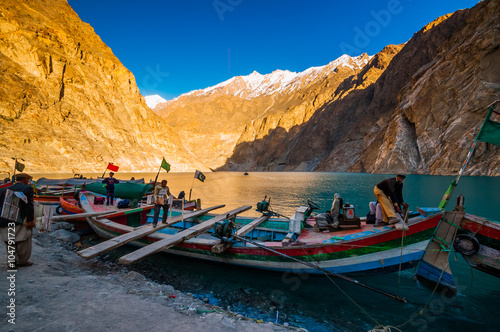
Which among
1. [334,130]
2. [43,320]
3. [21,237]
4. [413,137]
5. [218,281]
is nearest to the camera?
[43,320]

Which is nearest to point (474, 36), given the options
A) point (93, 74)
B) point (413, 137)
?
point (413, 137)

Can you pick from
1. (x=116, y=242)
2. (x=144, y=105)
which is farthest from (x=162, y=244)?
(x=144, y=105)

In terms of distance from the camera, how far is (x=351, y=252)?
21.0ft

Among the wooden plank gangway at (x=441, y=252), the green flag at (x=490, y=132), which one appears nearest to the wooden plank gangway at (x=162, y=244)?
the wooden plank gangway at (x=441, y=252)

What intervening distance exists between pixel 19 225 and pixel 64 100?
3129 inches

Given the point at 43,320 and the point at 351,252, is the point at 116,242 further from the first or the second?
the point at 351,252

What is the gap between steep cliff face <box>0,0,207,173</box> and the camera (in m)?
54.2

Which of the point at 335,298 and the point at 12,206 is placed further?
the point at 335,298

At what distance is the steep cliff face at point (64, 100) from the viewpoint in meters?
54.2

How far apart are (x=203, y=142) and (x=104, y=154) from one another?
321 feet

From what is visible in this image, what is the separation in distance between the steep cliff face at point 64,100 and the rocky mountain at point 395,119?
6922 cm

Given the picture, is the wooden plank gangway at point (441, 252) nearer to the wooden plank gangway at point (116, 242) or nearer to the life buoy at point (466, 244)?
the life buoy at point (466, 244)

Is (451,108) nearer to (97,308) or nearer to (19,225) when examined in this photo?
(97,308)

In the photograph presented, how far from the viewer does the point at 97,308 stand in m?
4.16
